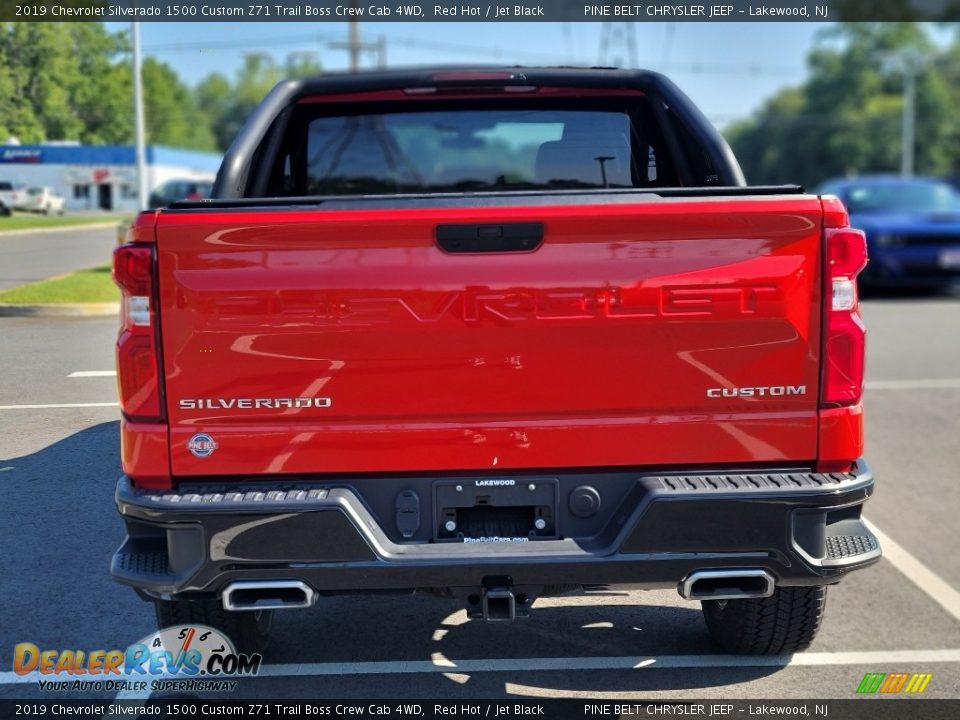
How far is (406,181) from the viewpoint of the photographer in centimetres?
627

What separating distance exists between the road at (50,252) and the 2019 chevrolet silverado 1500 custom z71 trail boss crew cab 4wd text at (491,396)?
6.84 ft

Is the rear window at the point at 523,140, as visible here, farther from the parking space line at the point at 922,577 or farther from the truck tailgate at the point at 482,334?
the parking space line at the point at 922,577

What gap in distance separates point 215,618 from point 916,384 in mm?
7295

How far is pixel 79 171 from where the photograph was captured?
5.98 m

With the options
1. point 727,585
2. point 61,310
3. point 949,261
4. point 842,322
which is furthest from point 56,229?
point 949,261

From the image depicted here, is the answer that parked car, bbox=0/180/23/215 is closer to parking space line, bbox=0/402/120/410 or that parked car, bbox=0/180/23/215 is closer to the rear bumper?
parking space line, bbox=0/402/120/410

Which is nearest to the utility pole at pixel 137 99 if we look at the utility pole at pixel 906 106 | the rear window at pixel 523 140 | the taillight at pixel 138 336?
the rear window at pixel 523 140

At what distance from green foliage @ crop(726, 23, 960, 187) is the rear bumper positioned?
7994 cm

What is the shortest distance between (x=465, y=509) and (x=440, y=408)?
33cm

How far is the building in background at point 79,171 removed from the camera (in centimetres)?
501

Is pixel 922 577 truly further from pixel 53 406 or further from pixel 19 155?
pixel 19 155

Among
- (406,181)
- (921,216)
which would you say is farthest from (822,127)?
(406,181)

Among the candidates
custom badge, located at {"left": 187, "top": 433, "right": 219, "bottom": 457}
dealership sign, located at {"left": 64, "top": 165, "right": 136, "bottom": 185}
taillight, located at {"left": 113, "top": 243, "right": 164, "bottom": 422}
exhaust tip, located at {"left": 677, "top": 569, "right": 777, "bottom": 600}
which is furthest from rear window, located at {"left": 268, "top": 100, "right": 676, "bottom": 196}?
exhaust tip, located at {"left": 677, "top": 569, "right": 777, "bottom": 600}

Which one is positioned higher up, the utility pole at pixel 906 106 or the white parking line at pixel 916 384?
the utility pole at pixel 906 106
